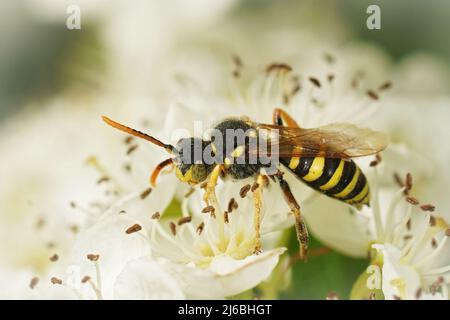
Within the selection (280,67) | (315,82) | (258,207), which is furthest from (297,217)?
(280,67)

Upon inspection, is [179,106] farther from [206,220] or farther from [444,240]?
[444,240]

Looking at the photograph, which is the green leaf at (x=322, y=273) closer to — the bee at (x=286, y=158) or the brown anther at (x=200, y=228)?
the bee at (x=286, y=158)

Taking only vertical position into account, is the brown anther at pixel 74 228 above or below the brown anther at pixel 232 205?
below

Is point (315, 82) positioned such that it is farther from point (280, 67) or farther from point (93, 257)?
point (93, 257)

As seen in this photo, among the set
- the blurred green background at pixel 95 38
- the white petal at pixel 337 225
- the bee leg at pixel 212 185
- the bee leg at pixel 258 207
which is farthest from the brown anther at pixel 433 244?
the blurred green background at pixel 95 38

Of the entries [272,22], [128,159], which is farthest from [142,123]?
[272,22]

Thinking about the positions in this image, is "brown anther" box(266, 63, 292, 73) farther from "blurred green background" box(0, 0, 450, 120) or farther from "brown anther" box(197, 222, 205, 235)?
"blurred green background" box(0, 0, 450, 120)
